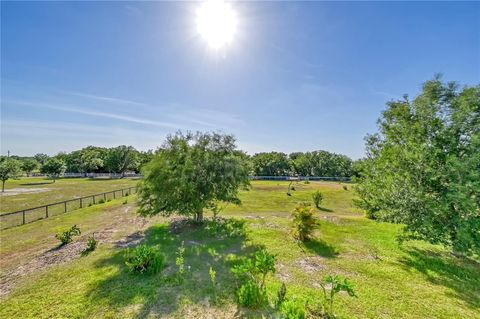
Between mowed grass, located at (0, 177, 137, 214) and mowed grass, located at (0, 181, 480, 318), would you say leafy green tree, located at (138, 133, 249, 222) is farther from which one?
mowed grass, located at (0, 177, 137, 214)

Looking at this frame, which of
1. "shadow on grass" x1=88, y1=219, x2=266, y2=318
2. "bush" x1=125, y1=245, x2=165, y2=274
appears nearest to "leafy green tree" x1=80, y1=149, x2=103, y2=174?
"shadow on grass" x1=88, y1=219, x2=266, y2=318

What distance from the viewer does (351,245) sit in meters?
10.6

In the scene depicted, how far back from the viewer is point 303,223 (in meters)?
10.9

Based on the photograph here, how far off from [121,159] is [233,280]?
270 feet

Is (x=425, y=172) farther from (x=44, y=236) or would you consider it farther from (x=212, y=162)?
(x=44, y=236)

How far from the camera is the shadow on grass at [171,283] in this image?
5.89m

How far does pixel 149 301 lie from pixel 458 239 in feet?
32.2

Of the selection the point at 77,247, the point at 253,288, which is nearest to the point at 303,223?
the point at 253,288

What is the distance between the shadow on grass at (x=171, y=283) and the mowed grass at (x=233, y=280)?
0.09ft

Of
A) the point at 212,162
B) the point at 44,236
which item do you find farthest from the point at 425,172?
the point at 44,236

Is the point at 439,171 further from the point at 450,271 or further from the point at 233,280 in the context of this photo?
the point at 233,280

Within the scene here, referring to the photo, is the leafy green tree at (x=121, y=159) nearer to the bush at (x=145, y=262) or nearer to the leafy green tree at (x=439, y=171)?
the bush at (x=145, y=262)

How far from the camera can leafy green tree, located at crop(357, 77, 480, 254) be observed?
765 cm

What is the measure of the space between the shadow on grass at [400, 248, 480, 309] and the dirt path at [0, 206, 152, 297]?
38.2 ft
